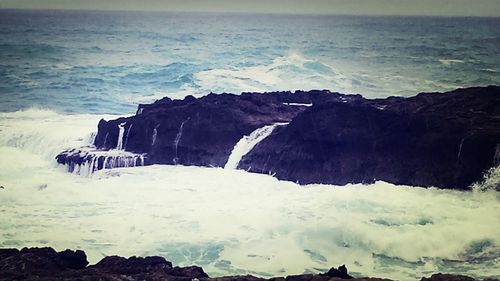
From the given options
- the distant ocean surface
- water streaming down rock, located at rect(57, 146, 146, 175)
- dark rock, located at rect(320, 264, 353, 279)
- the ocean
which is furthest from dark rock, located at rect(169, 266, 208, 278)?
the distant ocean surface

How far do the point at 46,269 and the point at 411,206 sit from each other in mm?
2934

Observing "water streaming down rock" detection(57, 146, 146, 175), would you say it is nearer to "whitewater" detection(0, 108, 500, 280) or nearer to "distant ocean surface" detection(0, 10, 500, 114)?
"whitewater" detection(0, 108, 500, 280)

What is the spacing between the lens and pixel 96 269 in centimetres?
506

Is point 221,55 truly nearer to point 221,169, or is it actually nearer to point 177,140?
point 177,140

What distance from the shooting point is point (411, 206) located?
5.39 m

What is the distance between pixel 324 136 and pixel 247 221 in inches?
45.5

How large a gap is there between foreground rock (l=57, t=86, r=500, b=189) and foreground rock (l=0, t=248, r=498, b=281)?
1.12 metres

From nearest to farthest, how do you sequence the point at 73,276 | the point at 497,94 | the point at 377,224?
the point at 73,276 → the point at 377,224 → the point at 497,94

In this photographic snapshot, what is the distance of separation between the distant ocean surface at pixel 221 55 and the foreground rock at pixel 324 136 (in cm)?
14

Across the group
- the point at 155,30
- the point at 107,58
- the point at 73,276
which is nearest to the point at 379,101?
the point at 155,30

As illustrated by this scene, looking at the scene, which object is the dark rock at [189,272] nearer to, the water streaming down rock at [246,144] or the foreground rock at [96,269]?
the foreground rock at [96,269]

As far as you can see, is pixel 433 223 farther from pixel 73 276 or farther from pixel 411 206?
pixel 73 276

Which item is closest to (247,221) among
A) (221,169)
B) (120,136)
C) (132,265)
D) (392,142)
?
(221,169)

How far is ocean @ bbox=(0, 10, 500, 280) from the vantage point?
517cm
